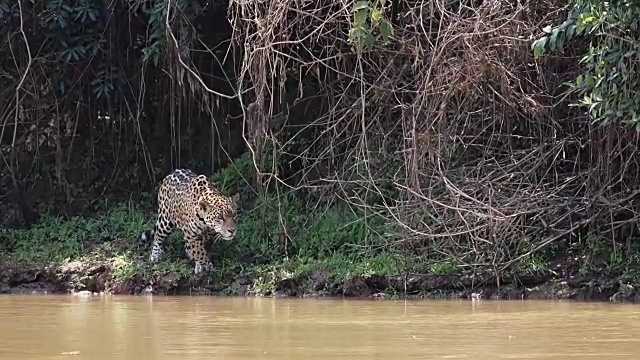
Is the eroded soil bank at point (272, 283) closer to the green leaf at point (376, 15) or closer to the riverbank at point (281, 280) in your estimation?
the riverbank at point (281, 280)

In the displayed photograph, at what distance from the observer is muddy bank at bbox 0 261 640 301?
942 cm

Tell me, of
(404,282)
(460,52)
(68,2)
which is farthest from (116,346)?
(68,2)

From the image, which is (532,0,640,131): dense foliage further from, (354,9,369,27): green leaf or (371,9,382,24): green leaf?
(354,9,369,27): green leaf

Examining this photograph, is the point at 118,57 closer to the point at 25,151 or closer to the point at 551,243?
the point at 25,151

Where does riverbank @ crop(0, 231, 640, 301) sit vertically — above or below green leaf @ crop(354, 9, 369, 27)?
below

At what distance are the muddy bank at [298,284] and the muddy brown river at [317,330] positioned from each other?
56 cm

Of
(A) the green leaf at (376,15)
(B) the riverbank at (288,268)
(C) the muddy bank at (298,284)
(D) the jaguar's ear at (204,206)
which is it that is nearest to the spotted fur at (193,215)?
(D) the jaguar's ear at (204,206)

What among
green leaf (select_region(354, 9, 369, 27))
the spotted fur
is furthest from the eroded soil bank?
green leaf (select_region(354, 9, 369, 27))

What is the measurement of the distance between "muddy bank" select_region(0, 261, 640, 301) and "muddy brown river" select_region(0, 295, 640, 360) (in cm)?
56

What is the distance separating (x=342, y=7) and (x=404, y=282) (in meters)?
2.33

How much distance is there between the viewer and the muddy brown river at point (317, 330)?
5668mm

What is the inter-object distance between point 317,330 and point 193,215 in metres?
4.36

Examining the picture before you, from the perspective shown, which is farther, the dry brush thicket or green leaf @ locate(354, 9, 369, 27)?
the dry brush thicket

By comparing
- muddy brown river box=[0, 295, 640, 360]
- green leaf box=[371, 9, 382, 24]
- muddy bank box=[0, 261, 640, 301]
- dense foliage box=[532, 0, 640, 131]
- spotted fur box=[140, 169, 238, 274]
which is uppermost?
green leaf box=[371, 9, 382, 24]
